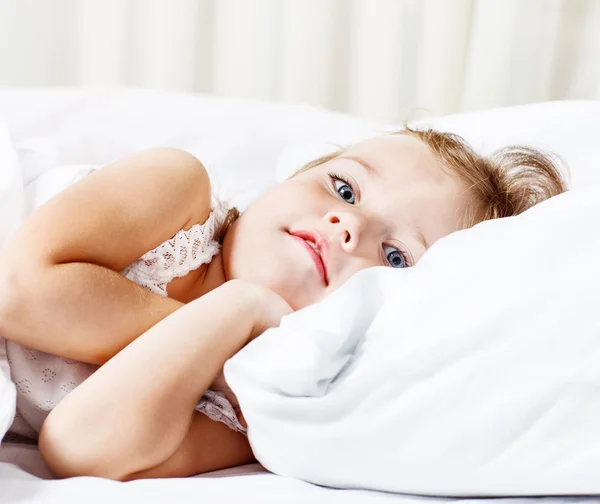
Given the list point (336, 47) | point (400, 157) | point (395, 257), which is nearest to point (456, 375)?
point (395, 257)

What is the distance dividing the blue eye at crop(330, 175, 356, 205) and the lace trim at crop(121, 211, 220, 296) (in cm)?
19

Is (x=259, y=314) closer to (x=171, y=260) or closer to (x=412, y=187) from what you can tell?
(x=171, y=260)

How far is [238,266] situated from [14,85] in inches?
49.5

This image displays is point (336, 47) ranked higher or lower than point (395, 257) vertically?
higher

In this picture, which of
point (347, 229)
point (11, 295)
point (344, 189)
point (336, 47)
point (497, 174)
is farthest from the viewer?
point (336, 47)

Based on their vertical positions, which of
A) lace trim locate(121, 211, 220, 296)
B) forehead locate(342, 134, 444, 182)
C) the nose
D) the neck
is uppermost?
forehead locate(342, 134, 444, 182)

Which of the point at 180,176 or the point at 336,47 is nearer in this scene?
the point at 180,176

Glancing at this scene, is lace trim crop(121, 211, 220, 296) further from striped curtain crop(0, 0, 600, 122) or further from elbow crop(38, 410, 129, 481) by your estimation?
striped curtain crop(0, 0, 600, 122)

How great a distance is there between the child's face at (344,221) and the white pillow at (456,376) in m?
0.19

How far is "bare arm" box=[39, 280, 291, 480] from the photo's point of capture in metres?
0.75

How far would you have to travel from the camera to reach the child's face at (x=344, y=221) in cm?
96

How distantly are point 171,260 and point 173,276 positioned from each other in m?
0.02

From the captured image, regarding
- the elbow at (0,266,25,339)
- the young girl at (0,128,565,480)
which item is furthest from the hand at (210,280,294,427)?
the elbow at (0,266,25,339)

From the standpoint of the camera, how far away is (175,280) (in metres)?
1.02
